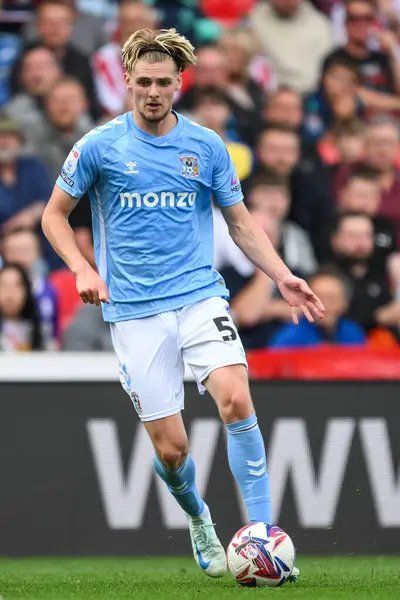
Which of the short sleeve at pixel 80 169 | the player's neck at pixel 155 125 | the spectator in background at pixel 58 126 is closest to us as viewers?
the short sleeve at pixel 80 169

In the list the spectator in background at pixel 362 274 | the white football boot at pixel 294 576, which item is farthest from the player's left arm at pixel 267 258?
the spectator in background at pixel 362 274

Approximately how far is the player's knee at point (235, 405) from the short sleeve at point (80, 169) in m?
1.25

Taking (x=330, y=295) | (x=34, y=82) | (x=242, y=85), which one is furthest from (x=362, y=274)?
(x=34, y=82)

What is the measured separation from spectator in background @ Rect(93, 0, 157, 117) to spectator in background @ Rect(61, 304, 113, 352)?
2790 mm

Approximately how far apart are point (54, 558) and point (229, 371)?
3.18 meters

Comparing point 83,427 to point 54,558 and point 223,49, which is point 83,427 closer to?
point 54,558

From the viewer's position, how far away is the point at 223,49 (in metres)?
12.6

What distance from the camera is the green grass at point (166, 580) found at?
5340 mm

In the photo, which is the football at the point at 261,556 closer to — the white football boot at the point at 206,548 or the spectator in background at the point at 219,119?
the white football boot at the point at 206,548

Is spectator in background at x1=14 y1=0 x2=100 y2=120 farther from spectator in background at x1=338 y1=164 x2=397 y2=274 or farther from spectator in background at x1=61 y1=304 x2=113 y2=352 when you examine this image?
spectator in background at x1=61 y1=304 x2=113 y2=352

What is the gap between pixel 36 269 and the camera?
1076 cm

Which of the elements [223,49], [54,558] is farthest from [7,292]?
[223,49]

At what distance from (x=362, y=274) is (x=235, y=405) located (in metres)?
5.93

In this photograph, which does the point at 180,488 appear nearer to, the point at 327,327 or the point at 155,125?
the point at 155,125
